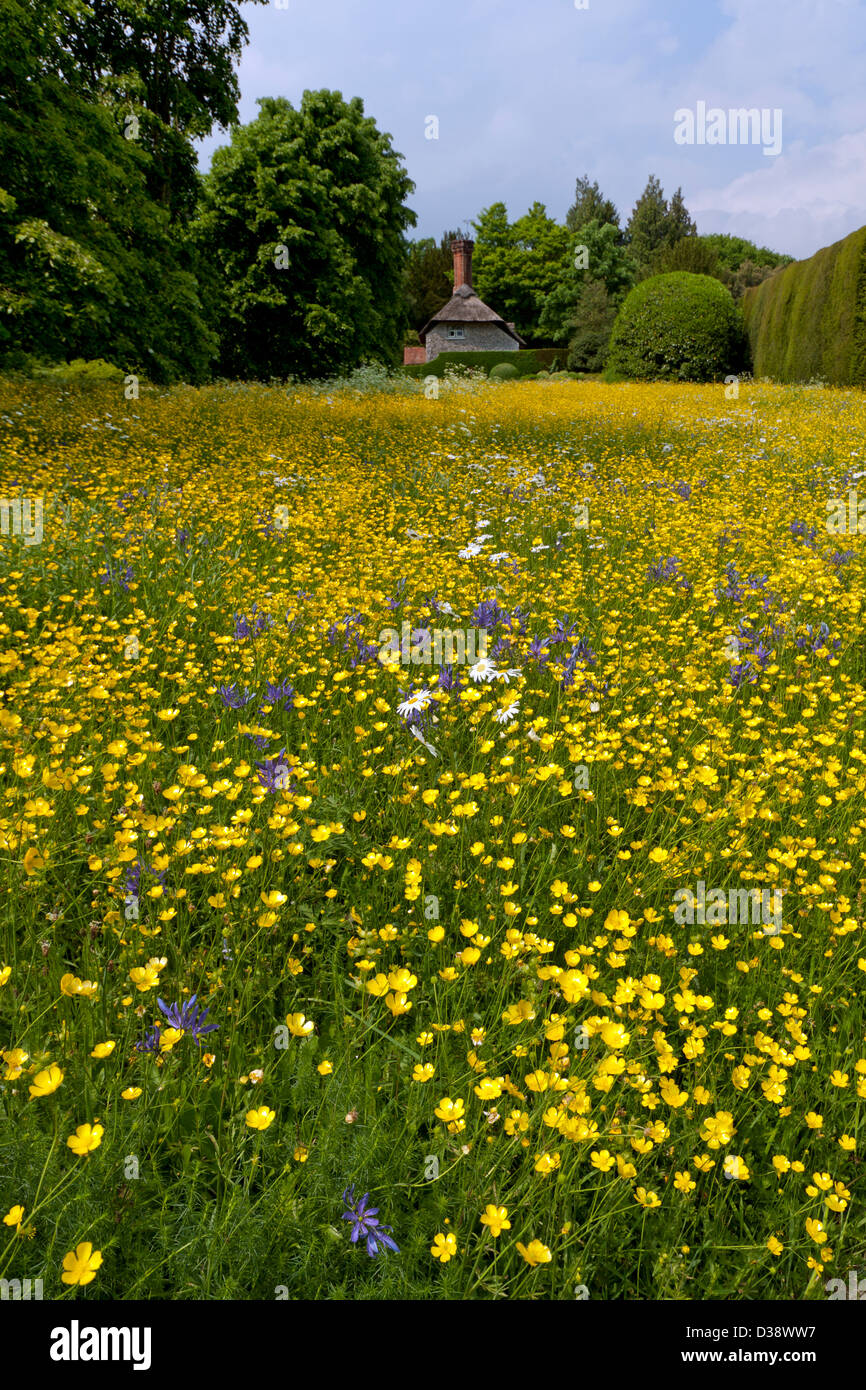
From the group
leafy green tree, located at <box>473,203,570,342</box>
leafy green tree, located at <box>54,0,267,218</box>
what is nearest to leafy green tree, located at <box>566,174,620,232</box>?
leafy green tree, located at <box>473,203,570,342</box>

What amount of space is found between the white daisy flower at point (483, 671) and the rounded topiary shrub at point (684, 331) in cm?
2592

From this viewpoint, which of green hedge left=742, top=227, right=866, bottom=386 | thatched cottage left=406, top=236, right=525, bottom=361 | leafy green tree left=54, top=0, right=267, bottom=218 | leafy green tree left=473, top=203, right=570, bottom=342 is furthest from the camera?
leafy green tree left=473, top=203, right=570, bottom=342

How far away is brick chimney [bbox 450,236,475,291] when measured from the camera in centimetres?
5647

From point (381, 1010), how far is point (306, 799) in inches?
30.0

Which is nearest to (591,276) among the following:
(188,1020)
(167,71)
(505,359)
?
(505,359)

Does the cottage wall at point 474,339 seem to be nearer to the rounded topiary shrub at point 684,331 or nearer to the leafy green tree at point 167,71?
the rounded topiary shrub at point 684,331

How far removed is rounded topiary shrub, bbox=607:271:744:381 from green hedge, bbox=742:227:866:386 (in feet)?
3.46

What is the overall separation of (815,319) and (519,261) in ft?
172

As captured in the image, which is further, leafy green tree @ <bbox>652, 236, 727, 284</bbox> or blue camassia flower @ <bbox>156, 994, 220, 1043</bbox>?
leafy green tree @ <bbox>652, 236, 727, 284</bbox>

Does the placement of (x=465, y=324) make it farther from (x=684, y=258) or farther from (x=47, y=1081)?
(x=47, y=1081)

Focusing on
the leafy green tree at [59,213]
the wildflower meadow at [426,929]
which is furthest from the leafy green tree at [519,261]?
the wildflower meadow at [426,929]

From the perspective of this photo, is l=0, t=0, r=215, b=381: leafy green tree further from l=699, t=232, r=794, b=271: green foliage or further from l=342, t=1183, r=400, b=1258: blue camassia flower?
l=699, t=232, r=794, b=271: green foliage

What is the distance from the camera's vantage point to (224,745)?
3170mm

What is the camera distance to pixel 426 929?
7.55 feet
